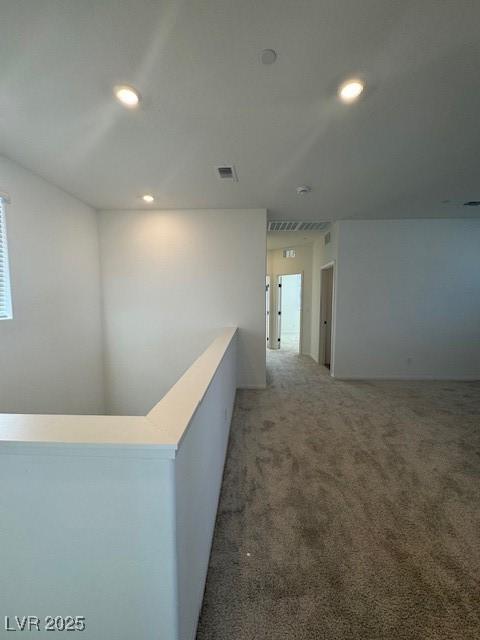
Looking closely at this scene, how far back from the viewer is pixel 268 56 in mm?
1396

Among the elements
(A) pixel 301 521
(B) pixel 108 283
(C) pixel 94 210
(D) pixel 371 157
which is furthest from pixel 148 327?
(D) pixel 371 157

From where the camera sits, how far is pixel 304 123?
1.95 m

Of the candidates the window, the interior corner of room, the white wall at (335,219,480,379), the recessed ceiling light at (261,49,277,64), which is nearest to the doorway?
the white wall at (335,219,480,379)

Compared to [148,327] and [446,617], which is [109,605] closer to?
[446,617]

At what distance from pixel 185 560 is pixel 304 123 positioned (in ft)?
8.61

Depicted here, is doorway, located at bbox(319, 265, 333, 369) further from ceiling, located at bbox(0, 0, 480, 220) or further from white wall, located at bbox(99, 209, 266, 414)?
ceiling, located at bbox(0, 0, 480, 220)

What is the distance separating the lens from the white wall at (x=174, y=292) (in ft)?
13.1

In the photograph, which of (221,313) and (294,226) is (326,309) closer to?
(294,226)

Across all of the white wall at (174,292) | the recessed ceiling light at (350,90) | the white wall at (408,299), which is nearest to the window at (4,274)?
the white wall at (174,292)

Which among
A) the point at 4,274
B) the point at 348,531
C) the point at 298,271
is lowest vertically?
the point at 348,531

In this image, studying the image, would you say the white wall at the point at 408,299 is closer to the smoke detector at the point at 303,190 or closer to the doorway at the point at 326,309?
the doorway at the point at 326,309

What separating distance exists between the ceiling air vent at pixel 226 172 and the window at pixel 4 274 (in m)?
2.04

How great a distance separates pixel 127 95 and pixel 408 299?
4.78 meters

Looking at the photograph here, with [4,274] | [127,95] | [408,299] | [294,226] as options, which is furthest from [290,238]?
[4,274]
